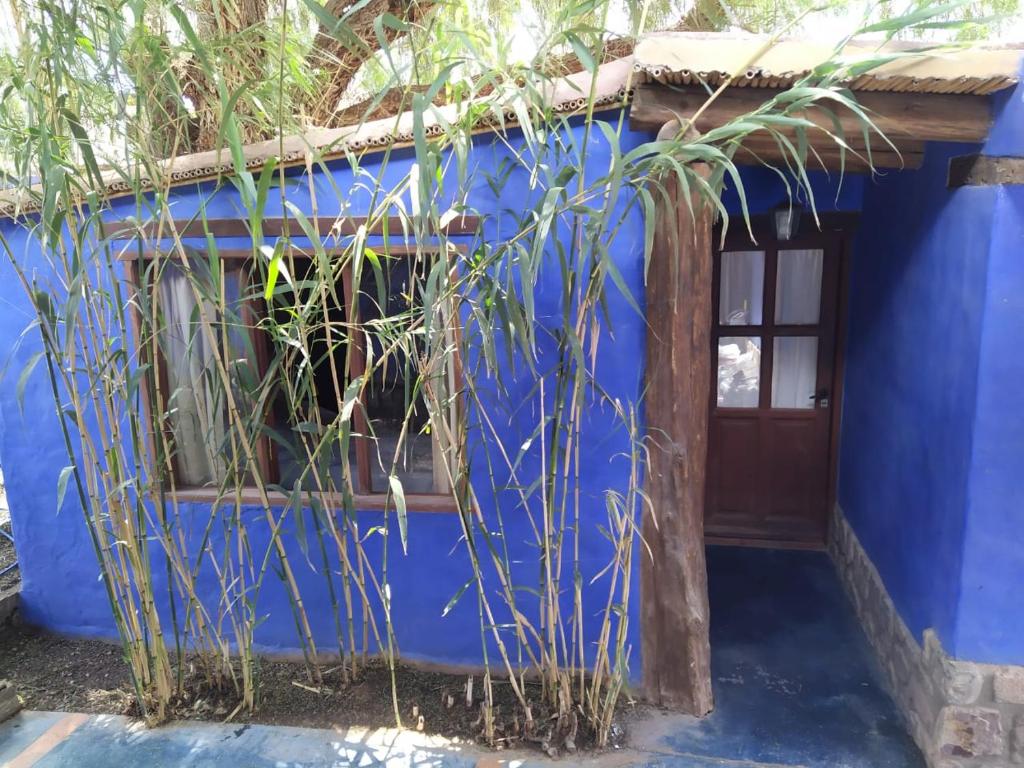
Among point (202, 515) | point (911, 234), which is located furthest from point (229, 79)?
point (911, 234)

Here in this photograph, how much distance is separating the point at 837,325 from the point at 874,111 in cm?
166

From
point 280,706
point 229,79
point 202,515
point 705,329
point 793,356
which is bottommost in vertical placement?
point 280,706

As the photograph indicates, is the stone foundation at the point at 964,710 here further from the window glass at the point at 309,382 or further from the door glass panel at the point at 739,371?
the window glass at the point at 309,382

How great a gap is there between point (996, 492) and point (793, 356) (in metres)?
1.61

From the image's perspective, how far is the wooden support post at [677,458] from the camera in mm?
2010

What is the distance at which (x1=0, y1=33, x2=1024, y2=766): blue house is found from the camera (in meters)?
1.79

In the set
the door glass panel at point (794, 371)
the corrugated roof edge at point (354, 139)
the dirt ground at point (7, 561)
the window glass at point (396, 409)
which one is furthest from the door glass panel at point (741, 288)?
the dirt ground at point (7, 561)

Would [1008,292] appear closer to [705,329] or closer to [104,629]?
[705,329]

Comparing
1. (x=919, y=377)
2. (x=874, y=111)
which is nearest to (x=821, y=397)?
(x=919, y=377)

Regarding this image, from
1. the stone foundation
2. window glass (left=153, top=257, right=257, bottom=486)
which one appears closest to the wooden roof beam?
the stone foundation

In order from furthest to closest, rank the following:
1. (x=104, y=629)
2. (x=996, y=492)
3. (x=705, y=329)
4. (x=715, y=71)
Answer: (x=104, y=629)
(x=705, y=329)
(x=996, y=492)
(x=715, y=71)

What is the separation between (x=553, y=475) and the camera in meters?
1.94

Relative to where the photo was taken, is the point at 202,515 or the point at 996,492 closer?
the point at 996,492

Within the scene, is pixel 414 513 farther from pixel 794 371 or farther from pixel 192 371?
pixel 794 371
